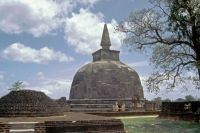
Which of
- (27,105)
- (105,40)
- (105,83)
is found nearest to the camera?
(27,105)

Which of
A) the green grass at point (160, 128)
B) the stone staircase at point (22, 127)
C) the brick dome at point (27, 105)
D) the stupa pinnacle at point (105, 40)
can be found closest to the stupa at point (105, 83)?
the stupa pinnacle at point (105, 40)

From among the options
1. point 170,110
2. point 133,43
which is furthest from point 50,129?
point 170,110

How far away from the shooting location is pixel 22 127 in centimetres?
625

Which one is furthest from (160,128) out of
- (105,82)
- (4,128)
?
(105,82)

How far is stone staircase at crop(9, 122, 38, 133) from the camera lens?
6.08 metres

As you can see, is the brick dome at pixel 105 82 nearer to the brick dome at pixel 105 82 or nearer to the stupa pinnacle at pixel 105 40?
the brick dome at pixel 105 82

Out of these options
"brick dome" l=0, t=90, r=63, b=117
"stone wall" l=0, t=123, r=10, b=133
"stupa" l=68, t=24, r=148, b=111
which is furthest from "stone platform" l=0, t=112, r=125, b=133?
"stupa" l=68, t=24, r=148, b=111

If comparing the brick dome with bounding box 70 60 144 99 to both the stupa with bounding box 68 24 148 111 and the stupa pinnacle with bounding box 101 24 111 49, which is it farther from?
the stupa pinnacle with bounding box 101 24 111 49

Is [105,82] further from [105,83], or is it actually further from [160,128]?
[160,128]

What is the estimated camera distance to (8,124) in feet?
20.3

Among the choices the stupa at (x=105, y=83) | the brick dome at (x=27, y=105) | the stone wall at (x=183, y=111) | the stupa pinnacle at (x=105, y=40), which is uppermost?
the stupa pinnacle at (x=105, y=40)

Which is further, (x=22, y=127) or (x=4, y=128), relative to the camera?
(x=22, y=127)

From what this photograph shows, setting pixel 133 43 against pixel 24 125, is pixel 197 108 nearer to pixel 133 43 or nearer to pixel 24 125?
pixel 133 43

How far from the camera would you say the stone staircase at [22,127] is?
6078 millimetres
